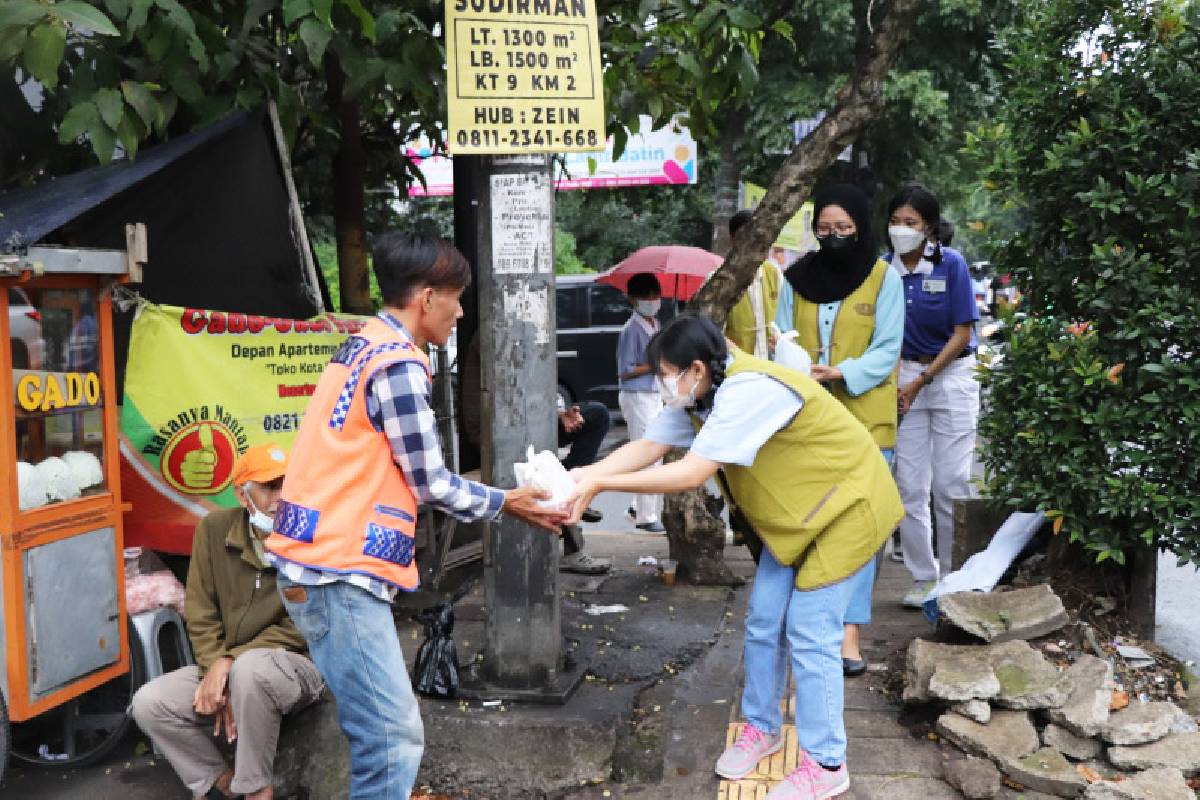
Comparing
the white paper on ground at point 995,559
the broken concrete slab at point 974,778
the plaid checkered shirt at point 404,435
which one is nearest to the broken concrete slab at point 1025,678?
the broken concrete slab at point 974,778

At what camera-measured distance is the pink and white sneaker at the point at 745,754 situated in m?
3.76

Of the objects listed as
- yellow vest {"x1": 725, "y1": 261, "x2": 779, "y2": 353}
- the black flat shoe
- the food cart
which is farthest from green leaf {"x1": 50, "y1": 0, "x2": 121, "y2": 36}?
the black flat shoe

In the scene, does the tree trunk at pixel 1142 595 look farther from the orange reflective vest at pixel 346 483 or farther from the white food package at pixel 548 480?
the orange reflective vest at pixel 346 483

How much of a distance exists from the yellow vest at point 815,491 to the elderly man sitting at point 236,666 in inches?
60.1

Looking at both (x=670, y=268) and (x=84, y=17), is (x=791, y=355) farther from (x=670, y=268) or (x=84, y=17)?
(x=670, y=268)

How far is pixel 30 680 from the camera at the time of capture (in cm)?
376

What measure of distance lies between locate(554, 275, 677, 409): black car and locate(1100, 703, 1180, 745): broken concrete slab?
10.8 metres

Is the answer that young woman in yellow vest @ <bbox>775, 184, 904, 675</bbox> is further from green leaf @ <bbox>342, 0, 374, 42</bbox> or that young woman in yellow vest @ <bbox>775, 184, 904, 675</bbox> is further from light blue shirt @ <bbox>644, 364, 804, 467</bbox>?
green leaf @ <bbox>342, 0, 374, 42</bbox>

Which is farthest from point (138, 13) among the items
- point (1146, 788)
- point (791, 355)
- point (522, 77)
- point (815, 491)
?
point (1146, 788)

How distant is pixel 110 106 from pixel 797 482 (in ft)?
8.82

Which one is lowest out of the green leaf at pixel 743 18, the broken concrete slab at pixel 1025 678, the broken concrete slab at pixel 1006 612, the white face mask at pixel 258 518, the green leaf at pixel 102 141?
the broken concrete slab at pixel 1025 678

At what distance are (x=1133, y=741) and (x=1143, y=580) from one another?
1.20 metres

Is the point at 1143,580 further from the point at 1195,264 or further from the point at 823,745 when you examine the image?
the point at 823,745

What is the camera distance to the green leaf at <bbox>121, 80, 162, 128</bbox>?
13.7 feet
